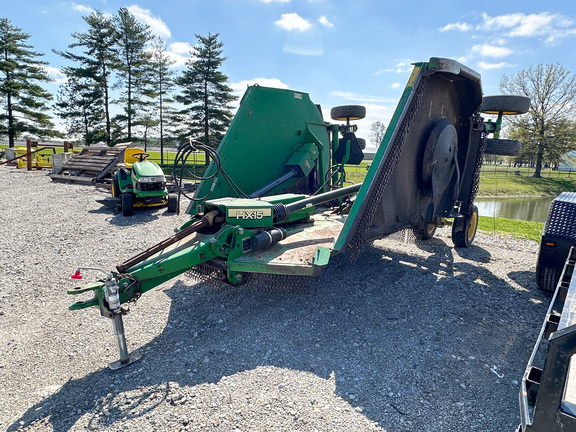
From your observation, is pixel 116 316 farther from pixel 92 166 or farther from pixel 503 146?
pixel 92 166

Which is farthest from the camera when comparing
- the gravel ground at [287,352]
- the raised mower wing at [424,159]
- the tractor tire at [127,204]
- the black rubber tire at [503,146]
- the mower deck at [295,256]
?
the tractor tire at [127,204]

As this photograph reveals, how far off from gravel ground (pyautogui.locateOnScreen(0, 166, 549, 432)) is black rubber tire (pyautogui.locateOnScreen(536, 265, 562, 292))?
11cm

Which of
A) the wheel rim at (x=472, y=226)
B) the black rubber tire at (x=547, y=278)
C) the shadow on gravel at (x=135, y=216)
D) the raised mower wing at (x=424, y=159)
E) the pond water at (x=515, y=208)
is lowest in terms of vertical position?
the pond water at (x=515, y=208)

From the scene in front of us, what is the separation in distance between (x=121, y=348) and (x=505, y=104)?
18.0 feet

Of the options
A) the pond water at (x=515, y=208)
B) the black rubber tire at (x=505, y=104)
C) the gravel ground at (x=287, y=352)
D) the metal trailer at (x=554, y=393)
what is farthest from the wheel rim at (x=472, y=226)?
the pond water at (x=515, y=208)

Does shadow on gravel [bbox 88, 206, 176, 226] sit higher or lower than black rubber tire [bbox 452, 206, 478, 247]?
lower

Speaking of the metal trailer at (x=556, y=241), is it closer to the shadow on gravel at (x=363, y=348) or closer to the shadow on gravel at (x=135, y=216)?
the shadow on gravel at (x=363, y=348)

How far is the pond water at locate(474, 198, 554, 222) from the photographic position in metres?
15.8

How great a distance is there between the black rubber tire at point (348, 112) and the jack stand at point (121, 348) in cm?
482

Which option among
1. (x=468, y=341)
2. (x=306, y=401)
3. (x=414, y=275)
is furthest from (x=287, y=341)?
(x=414, y=275)

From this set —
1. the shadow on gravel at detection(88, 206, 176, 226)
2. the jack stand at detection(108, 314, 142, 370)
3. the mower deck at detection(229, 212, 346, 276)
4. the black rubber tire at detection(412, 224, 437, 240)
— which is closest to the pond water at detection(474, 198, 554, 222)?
the black rubber tire at detection(412, 224, 437, 240)

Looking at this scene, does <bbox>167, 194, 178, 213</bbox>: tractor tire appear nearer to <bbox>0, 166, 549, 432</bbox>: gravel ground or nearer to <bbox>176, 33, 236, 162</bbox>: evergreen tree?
<bbox>0, 166, 549, 432</bbox>: gravel ground

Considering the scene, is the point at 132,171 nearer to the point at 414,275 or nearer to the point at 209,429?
the point at 414,275

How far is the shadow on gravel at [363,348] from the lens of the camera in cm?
239
